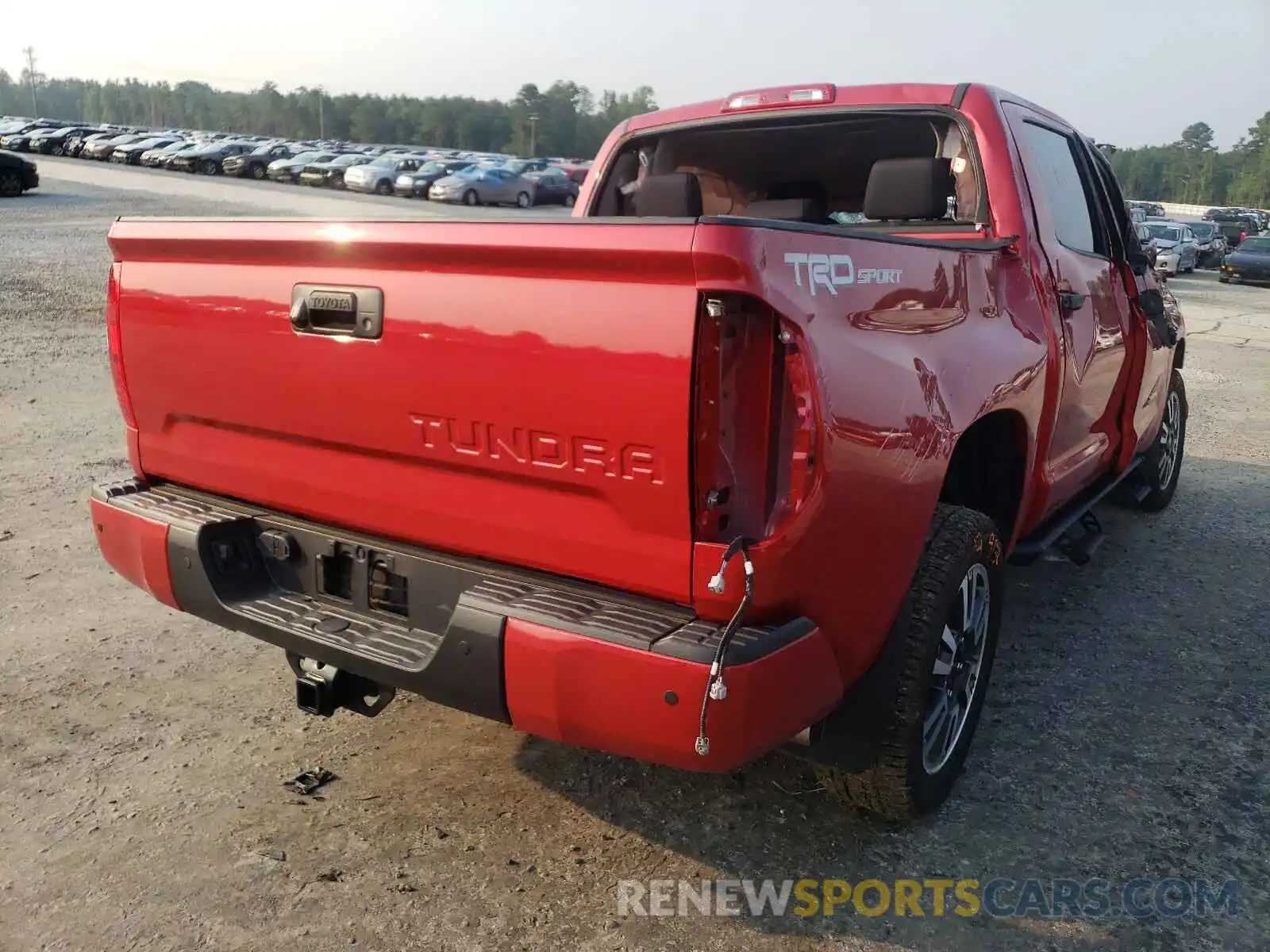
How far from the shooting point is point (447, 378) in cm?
245

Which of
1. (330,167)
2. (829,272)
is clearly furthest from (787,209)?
(330,167)

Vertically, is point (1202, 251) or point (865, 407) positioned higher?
point (1202, 251)

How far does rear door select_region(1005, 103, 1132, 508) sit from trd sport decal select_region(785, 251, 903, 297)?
1.56 metres

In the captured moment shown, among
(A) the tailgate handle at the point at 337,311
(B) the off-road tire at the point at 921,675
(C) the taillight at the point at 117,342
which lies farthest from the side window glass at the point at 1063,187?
(C) the taillight at the point at 117,342

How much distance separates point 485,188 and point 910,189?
3405cm

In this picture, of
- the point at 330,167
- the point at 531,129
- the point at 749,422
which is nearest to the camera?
the point at 749,422

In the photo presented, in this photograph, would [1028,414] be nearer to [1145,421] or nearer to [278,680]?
[1145,421]

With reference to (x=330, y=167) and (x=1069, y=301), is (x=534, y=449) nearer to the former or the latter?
(x=1069, y=301)

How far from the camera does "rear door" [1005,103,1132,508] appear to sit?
3.79 metres

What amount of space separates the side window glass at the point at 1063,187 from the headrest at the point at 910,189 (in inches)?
18.7

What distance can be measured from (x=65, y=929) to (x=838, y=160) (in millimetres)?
4121

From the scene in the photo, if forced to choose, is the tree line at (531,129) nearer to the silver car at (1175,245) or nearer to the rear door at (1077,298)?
the silver car at (1175,245)

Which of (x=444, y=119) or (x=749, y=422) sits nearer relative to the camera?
(x=749, y=422)

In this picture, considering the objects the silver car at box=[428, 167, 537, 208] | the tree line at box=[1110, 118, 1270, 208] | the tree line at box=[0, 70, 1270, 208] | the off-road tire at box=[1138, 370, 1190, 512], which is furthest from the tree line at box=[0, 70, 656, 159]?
the off-road tire at box=[1138, 370, 1190, 512]
